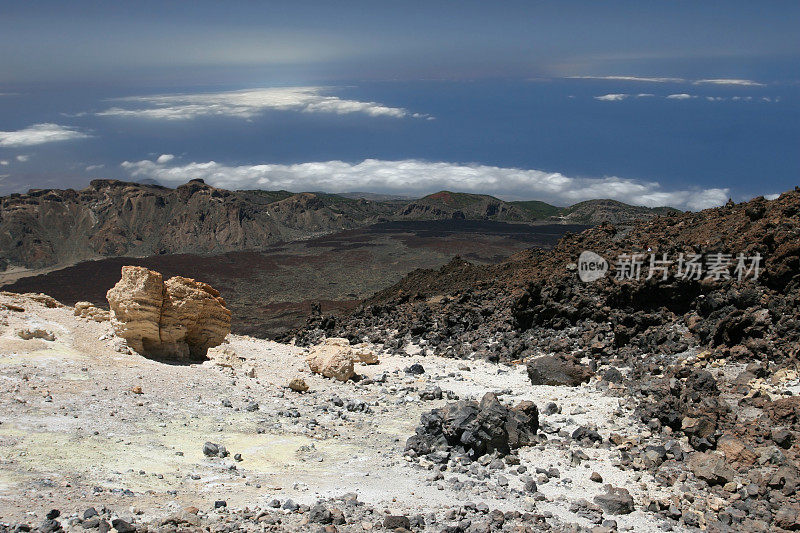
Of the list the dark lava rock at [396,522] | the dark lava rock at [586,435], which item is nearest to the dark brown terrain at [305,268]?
the dark lava rock at [586,435]

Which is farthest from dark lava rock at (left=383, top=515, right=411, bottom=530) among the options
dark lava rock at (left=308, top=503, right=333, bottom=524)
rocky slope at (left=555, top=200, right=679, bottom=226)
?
rocky slope at (left=555, top=200, right=679, bottom=226)

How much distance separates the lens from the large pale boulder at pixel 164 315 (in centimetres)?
1304

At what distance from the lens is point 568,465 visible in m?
8.95

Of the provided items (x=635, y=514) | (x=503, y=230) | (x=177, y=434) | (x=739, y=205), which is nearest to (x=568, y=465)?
(x=635, y=514)

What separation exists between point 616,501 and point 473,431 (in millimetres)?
2190

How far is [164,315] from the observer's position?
13461mm

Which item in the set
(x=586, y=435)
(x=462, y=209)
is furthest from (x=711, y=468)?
(x=462, y=209)

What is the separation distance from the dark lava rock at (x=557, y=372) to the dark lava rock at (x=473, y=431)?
358cm

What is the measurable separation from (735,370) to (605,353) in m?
3.49

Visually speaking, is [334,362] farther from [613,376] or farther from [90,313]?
[613,376]

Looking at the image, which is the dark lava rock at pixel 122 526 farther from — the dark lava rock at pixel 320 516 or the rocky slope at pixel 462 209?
the rocky slope at pixel 462 209

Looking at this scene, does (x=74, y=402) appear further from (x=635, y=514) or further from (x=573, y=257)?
(x=573, y=257)

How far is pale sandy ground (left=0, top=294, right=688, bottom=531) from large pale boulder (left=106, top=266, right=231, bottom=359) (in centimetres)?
63

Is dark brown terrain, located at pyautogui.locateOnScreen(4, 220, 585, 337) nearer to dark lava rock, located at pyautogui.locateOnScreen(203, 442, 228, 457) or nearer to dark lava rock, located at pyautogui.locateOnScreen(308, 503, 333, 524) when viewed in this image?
dark lava rock, located at pyautogui.locateOnScreen(203, 442, 228, 457)
